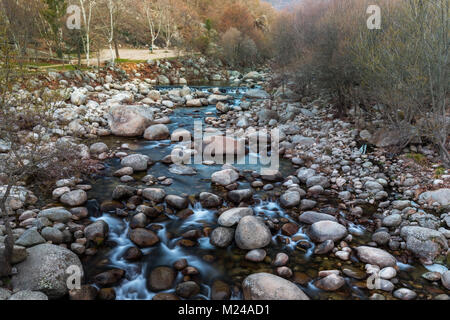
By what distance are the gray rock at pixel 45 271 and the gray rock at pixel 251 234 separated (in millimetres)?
2961

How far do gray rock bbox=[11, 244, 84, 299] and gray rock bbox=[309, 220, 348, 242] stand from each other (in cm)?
451

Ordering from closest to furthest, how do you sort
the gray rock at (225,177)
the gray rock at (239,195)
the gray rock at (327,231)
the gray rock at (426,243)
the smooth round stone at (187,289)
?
the smooth round stone at (187,289), the gray rock at (426,243), the gray rock at (327,231), the gray rock at (239,195), the gray rock at (225,177)

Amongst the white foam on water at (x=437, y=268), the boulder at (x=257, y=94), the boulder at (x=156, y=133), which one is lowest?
the white foam on water at (x=437, y=268)

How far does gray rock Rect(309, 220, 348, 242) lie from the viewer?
6.26 meters

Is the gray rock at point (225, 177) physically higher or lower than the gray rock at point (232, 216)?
higher

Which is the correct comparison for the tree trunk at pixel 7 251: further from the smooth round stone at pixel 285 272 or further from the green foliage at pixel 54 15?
the green foliage at pixel 54 15

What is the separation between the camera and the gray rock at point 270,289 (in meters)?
4.69

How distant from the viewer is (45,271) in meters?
4.73

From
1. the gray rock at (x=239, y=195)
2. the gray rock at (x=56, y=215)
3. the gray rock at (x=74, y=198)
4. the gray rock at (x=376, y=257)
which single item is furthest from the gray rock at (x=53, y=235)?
the gray rock at (x=376, y=257)

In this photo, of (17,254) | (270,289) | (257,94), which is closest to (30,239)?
(17,254)

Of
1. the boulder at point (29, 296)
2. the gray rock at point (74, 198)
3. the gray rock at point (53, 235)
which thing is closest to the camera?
the boulder at point (29, 296)

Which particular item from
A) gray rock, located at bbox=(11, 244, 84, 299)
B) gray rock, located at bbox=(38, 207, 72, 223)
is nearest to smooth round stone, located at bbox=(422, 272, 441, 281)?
gray rock, located at bbox=(11, 244, 84, 299)

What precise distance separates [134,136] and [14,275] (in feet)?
28.4

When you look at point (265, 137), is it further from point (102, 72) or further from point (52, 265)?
point (102, 72)
